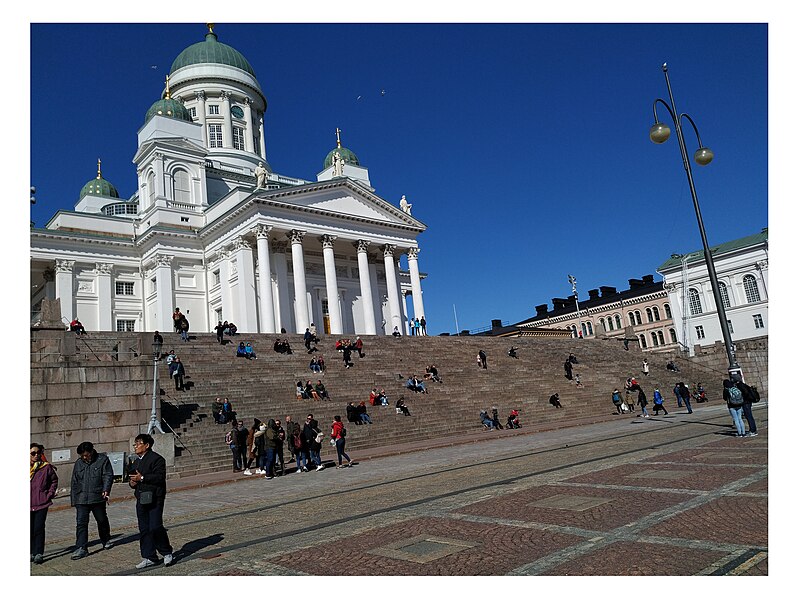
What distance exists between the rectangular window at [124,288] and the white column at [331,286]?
670 inches

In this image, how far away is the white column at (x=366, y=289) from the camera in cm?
5210

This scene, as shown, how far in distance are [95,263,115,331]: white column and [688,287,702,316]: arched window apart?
207 ft

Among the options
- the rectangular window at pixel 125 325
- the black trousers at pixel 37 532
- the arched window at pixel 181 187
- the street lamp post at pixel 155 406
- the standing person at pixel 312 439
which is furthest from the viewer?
the arched window at pixel 181 187

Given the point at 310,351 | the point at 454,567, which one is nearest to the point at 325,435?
the point at 310,351

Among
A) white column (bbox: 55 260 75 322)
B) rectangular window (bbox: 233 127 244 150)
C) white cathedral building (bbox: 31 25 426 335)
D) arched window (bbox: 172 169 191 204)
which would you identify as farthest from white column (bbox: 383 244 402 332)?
white column (bbox: 55 260 75 322)

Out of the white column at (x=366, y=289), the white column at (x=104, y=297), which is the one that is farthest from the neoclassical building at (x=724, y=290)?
the white column at (x=104, y=297)

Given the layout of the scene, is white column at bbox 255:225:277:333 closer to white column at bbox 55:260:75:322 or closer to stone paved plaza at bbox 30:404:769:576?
white column at bbox 55:260:75:322

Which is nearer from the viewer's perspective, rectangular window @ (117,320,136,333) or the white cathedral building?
the white cathedral building

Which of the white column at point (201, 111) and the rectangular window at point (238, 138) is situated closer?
the white column at point (201, 111)

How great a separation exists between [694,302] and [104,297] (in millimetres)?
64239

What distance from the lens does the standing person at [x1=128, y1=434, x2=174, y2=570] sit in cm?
796

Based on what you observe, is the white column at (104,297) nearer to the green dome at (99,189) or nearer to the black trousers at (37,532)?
the green dome at (99,189)

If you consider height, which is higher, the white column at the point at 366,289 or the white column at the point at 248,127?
the white column at the point at 248,127

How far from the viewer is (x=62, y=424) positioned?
19094mm
